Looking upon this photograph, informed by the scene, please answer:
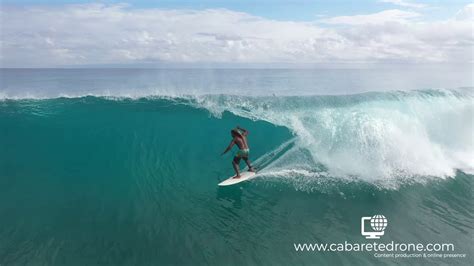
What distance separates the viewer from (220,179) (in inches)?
365

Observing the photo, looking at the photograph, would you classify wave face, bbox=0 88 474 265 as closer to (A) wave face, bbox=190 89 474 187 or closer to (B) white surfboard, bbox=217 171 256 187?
(A) wave face, bbox=190 89 474 187

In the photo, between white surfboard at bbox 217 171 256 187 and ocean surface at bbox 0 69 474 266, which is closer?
ocean surface at bbox 0 69 474 266

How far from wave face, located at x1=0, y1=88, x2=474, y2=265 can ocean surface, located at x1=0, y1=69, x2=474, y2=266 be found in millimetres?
42

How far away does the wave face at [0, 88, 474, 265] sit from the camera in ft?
21.3

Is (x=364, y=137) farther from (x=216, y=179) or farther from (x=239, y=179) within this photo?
(x=216, y=179)

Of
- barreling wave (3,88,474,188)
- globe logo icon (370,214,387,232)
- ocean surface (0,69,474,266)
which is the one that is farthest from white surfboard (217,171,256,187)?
globe logo icon (370,214,387,232)

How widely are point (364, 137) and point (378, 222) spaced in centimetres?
379

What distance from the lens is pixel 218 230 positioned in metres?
6.84

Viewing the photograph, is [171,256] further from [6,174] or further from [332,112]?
[332,112]

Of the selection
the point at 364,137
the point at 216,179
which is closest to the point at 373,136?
the point at 364,137

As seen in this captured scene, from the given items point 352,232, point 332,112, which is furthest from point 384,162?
point 352,232

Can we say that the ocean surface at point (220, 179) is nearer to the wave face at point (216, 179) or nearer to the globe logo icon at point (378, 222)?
the wave face at point (216, 179)

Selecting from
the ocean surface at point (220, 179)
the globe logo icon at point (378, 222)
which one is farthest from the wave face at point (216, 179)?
the globe logo icon at point (378, 222)

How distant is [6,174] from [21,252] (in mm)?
4438
